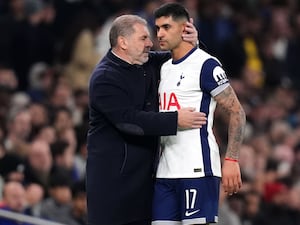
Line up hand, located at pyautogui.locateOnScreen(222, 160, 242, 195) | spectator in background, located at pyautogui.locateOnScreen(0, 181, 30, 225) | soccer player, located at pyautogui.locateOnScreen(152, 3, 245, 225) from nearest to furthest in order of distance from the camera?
hand, located at pyautogui.locateOnScreen(222, 160, 242, 195) < soccer player, located at pyautogui.locateOnScreen(152, 3, 245, 225) < spectator in background, located at pyautogui.locateOnScreen(0, 181, 30, 225)

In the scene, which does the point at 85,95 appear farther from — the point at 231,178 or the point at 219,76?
the point at 231,178

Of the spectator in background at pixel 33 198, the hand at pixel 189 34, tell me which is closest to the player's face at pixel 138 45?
the hand at pixel 189 34

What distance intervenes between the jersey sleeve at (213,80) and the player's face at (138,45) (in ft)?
1.47

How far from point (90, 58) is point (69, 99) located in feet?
2.88

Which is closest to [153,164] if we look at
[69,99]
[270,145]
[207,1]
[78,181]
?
[78,181]

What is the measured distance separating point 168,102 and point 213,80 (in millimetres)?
389

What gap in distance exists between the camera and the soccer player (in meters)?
8.73

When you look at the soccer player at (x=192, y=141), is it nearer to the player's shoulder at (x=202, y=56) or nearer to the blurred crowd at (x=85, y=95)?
the player's shoulder at (x=202, y=56)

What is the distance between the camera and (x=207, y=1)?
1736 centimetres

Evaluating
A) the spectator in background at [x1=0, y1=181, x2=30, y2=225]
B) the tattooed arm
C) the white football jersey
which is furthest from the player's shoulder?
the spectator in background at [x1=0, y1=181, x2=30, y2=225]

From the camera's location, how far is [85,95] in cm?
1439

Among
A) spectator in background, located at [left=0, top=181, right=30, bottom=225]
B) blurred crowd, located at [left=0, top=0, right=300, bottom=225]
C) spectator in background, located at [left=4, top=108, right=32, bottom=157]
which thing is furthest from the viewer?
spectator in background, located at [left=4, top=108, right=32, bottom=157]

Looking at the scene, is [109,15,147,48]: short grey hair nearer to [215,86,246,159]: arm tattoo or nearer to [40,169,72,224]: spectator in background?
[215,86,246,159]: arm tattoo

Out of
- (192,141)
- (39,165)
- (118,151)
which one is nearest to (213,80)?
(192,141)
